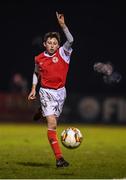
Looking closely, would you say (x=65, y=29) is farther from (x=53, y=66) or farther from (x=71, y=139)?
(x=71, y=139)

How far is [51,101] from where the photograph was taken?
10.6m

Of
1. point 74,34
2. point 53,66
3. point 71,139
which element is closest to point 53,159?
point 71,139

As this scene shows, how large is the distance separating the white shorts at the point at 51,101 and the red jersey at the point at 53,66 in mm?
84

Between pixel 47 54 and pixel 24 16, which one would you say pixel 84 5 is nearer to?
pixel 24 16

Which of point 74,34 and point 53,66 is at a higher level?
point 53,66

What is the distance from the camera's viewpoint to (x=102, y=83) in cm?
3216

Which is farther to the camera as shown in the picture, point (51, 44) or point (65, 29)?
point (51, 44)

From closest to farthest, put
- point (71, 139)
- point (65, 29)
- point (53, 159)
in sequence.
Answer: point (65, 29) < point (71, 139) < point (53, 159)

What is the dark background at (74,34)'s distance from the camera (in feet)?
113

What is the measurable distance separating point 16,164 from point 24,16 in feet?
92.6

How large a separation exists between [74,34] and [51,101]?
26.5 meters

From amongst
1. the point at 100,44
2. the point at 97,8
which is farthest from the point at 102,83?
the point at 97,8

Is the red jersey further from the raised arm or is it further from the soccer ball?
the soccer ball

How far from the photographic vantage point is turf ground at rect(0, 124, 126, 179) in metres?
9.21
